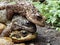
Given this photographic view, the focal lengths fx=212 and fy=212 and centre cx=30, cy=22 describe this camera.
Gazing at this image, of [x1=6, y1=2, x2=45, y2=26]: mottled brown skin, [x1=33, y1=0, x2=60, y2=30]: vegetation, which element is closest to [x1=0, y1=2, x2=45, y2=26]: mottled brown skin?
[x1=6, y1=2, x2=45, y2=26]: mottled brown skin

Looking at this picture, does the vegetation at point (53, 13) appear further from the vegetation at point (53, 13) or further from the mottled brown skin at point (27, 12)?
the mottled brown skin at point (27, 12)

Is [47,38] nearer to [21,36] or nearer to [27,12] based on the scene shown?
[21,36]

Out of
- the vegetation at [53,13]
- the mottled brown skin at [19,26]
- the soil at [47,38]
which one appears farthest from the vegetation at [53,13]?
the mottled brown skin at [19,26]

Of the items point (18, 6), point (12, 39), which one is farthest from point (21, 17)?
point (12, 39)

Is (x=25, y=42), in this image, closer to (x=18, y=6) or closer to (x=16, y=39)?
(x=16, y=39)

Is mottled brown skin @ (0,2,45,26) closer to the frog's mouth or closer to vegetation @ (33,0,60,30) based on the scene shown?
the frog's mouth

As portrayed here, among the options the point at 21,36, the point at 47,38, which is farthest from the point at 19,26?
the point at 47,38
